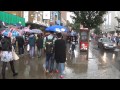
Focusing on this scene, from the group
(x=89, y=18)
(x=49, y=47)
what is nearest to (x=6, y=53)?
(x=49, y=47)

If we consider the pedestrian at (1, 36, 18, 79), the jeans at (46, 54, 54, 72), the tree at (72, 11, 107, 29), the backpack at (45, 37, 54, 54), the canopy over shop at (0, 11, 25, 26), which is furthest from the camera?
the tree at (72, 11, 107, 29)

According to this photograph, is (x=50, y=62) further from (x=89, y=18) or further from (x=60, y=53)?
(x=89, y=18)

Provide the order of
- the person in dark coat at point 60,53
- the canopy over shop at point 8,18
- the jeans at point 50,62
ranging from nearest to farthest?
the person in dark coat at point 60,53 → the jeans at point 50,62 → the canopy over shop at point 8,18

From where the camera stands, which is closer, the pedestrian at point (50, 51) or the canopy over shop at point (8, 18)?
the pedestrian at point (50, 51)

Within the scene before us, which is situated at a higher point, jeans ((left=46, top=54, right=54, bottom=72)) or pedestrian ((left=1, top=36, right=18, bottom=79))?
pedestrian ((left=1, top=36, right=18, bottom=79))

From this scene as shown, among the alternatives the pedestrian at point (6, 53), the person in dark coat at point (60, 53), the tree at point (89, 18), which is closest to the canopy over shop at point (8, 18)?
the tree at point (89, 18)

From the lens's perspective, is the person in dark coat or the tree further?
the tree

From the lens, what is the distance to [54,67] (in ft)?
46.0

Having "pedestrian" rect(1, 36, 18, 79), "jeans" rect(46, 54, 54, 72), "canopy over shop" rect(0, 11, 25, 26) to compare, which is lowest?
"jeans" rect(46, 54, 54, 72)

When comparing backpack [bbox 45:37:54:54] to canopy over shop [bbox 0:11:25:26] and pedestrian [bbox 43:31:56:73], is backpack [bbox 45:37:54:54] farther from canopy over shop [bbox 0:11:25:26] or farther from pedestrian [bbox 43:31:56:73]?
canopy over shop [bbox 0:11:25:26]

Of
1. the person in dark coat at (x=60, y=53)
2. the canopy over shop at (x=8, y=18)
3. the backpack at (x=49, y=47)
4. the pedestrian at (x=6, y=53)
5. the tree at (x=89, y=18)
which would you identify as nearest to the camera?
the pedestrian at (x=6, y=53)

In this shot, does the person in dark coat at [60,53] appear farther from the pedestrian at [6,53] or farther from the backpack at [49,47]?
the pedestrian at [6,53]

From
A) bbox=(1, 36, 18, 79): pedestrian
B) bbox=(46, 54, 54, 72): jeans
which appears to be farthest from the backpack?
bbox=(1, 36, 18, 79): pedestrian
